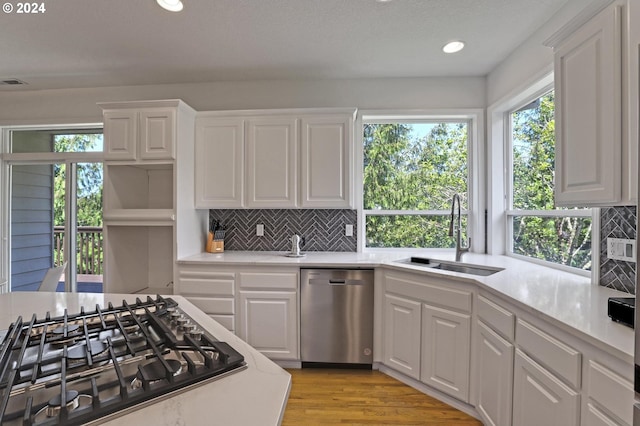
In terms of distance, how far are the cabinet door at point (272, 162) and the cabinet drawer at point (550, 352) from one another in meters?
2.04

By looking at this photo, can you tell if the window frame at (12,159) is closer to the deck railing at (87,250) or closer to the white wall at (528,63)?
the deck railing at (87,250)

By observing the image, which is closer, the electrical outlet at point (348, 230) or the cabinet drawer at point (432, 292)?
the cabinet drawer at point (432, 292)

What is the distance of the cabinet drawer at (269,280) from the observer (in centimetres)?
262

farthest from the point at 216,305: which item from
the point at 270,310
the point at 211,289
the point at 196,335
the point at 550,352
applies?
the point at 550,352

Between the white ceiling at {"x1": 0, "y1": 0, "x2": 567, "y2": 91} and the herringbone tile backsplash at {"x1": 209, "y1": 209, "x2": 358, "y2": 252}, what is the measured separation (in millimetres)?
1376

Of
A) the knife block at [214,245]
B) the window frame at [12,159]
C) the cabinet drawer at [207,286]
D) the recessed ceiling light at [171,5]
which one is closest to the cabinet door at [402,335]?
the cabinet drawer at [207,286]

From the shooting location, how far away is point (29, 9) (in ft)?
6.75

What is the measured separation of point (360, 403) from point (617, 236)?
1880 millimetres

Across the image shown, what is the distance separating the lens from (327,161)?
2.91 m

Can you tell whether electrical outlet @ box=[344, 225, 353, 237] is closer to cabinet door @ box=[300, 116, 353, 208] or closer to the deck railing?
cabinet door @ box=[300, 116, 353, 208]

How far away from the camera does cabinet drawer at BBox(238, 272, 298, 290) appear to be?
8.61ft

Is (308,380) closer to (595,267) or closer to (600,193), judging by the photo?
(595,267)

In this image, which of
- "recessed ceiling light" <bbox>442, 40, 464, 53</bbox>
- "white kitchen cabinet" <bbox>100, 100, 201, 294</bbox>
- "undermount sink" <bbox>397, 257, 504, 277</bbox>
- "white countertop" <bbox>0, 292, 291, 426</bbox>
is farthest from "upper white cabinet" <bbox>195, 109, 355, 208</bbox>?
"white countertop" <bbox>0, 292, 291, 426</bbox>

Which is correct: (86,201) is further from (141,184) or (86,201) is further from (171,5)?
(171,5)
